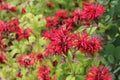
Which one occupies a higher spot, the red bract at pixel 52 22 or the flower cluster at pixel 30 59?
the red bract at pixel 52 22

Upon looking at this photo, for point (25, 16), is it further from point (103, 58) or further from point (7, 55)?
point (103, 58)

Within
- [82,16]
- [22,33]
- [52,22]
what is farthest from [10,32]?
[82,16]

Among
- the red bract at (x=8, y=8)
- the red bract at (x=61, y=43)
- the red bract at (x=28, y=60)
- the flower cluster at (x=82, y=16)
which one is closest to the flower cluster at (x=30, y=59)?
the red bract at (x=28, y=60)

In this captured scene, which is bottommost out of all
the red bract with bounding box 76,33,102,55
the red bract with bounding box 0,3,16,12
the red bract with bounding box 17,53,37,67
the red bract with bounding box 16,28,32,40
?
the red bract with bounding box 17,53,37,67

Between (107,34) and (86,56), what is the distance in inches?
10.9

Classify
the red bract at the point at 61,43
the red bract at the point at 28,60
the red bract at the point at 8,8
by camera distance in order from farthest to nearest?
the red bract at the point at 8,8 → the red bract at the point at 28,60 → the red bract at the point at 61,43

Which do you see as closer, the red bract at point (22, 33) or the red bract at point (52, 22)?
the red bract at point (22, 33)

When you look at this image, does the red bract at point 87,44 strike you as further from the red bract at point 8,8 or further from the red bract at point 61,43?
the red bract at point 8,8

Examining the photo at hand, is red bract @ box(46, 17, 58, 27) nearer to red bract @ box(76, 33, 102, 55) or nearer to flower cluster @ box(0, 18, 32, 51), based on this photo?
flower cluster @ box(0, 18, 32, 51)

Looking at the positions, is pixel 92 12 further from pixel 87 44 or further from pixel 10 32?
pixel 10 32

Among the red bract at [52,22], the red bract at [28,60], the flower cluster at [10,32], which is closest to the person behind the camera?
the red bract at [28,60]

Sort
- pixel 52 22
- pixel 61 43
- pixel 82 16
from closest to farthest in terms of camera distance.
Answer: pixel 61 43 < pixel 82 16 < pixel 52 22

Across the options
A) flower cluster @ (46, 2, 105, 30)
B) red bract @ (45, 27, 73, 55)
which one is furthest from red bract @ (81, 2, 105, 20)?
red bract @ (45, 27, 73, 55)

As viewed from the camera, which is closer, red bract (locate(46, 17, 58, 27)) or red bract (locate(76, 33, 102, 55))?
red bract (locate(76, 33, 102, 55))
